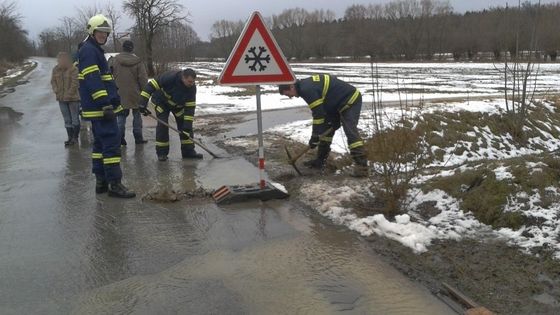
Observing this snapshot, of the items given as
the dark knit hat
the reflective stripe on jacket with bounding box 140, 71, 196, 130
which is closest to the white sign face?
the reflective stripe on jacket with bounding box 140, 71, 196, 130

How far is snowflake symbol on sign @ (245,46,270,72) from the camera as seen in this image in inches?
221

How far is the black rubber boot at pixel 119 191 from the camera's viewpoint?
20.0ft

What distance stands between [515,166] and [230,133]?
6591mm

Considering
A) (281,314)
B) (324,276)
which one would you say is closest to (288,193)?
(324,276)

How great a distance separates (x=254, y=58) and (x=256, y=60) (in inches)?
1.2

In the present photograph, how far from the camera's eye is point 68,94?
10016 mm

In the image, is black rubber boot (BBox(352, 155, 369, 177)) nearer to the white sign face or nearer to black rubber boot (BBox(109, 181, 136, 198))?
the white sign face

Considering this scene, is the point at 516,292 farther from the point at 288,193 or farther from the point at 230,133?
the point at 230,133

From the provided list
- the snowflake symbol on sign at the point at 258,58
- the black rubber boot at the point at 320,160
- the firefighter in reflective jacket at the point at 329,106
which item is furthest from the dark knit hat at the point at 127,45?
the snowflake symbol on sign at the point at 258,58

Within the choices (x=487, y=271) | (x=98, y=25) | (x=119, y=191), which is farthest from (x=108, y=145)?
(x=487, y=271)

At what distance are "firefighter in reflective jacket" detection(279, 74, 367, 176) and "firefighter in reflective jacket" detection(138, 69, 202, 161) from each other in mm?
1998

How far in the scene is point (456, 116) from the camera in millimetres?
11562

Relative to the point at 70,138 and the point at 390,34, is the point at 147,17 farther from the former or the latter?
the point at 390,34

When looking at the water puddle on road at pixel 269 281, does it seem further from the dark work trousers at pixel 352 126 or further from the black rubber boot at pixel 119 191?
the dark work trousers at pixel 352 126
